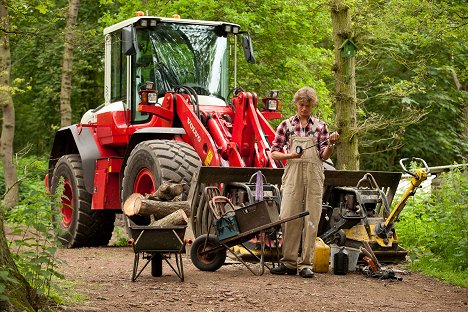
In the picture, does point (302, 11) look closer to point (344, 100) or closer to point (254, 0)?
point (254, 0)

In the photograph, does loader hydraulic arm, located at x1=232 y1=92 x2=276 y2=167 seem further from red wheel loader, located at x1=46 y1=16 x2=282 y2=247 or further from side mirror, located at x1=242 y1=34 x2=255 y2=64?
side mirror, located at x1=242 y1=34 x2=255 y2=64

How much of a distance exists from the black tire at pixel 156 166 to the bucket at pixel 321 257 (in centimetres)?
176

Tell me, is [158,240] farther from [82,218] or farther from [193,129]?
[82,218]

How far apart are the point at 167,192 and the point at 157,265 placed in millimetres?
1051

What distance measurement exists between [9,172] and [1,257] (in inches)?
613

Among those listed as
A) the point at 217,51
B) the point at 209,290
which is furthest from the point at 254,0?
the point at 209,290

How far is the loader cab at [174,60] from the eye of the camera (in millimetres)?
13234

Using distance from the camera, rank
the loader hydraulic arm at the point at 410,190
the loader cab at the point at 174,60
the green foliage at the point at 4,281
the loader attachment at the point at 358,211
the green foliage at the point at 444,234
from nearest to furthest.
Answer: the green foliage at the point at 4,281 → the loader hydraulic arm at the point at 410,190 → the loader attachment at the point at 358,211 → the green foliage at the point at 444,234 → the loader cab at the point at 174,60

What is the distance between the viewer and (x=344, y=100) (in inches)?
615

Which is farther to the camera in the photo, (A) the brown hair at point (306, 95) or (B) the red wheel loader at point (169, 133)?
(B) the red wheel loader at point (169, 133)

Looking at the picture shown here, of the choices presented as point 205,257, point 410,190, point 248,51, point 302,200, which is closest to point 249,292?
point 302,200

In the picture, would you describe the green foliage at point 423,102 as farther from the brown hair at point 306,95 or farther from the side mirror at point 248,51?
the brown hair at point 306,95

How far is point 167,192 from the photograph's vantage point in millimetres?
10531

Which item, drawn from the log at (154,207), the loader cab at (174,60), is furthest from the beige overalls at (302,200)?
the loader cab at (174,60)
